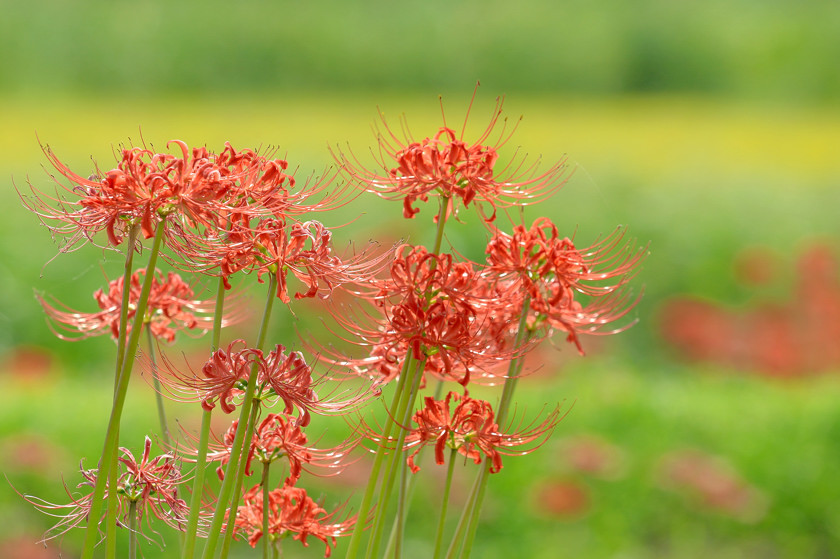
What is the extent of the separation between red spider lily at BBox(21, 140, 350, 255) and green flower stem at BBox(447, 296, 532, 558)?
197 millimetres

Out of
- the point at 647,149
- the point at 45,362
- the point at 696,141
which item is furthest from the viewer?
the point at 696,141

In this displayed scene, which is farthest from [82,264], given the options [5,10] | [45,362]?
[5,10]

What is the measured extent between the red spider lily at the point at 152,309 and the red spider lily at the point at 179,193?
0.35 ft

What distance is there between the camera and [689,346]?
3.98 metres

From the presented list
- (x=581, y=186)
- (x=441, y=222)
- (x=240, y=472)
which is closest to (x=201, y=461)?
(x=240, y=472)

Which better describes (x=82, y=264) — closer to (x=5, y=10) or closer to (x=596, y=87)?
(x=5, y=10)

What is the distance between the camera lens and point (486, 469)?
32.6 inches

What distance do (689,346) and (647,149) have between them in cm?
222

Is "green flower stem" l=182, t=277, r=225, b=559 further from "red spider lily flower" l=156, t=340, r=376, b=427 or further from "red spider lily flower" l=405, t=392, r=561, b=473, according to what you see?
"red spider lily flower" l=405, t=392, r=561, b=473

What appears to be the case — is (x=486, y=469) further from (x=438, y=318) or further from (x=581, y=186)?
(x=581, y=186)

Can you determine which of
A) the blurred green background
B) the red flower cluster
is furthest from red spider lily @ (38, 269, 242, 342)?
the red flower cluster

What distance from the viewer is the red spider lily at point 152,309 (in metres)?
0.91

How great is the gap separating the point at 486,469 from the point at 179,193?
13.4 inches

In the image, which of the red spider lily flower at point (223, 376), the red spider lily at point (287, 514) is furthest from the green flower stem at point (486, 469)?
the red spider lily flower at point (223, 376)
